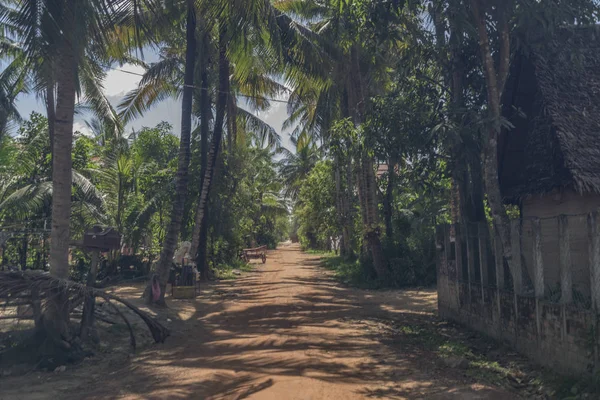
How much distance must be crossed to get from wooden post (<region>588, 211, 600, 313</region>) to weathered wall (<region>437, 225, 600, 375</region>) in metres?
0.24

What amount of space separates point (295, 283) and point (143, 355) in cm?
1334

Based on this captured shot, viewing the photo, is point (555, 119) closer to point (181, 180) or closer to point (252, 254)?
point (181, 180)

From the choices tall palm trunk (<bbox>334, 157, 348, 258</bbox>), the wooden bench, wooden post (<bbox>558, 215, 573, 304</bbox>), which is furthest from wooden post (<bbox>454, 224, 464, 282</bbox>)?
the wooden bench

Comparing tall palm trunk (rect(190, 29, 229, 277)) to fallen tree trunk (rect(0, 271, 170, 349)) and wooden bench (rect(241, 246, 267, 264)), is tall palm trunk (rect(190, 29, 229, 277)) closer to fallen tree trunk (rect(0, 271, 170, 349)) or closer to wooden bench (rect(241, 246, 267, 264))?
fallen tree trunk (rect(0, 271, 170, 349))

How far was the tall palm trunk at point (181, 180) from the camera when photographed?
1512 centimetres

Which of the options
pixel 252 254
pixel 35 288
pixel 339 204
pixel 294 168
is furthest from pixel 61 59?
pixel 294 168

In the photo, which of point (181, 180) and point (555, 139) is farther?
point (181, 180)

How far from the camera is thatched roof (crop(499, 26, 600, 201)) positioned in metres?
9.91

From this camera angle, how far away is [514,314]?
9.16 meters

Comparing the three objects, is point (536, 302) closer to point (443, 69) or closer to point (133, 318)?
point (443, 69)

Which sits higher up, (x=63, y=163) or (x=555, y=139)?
(x=555, y=139)

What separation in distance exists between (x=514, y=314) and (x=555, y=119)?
3559 millimetres

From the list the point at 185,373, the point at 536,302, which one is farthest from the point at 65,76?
the point at 536,302

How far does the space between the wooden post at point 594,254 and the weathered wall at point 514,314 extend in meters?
0.24
